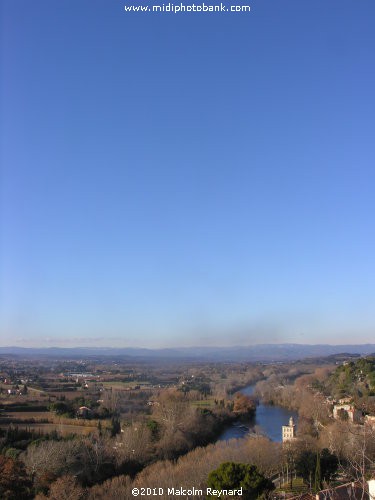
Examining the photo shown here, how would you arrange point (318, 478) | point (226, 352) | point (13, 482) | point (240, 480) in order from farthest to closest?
point (226, 352)
point (318, 478)
point (13, 482)
point (240, 480)

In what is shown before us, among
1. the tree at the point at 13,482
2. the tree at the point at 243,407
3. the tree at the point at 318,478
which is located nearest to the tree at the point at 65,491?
the tree at the point at 13,482

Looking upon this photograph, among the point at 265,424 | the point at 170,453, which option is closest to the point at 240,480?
the point at 170,453

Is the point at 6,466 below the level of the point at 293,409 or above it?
above

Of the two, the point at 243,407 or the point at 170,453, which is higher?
the point at 170,453

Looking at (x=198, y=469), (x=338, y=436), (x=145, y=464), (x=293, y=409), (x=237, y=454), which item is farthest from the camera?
(x=293, y=409)

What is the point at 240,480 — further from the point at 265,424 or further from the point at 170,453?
the point at 265,424

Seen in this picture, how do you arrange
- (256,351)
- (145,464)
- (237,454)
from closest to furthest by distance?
(237,454) < (145,464) < (256,351)

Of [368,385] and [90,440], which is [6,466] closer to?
[90,440]

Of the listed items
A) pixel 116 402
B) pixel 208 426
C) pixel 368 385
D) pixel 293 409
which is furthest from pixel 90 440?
pixel 293 409
